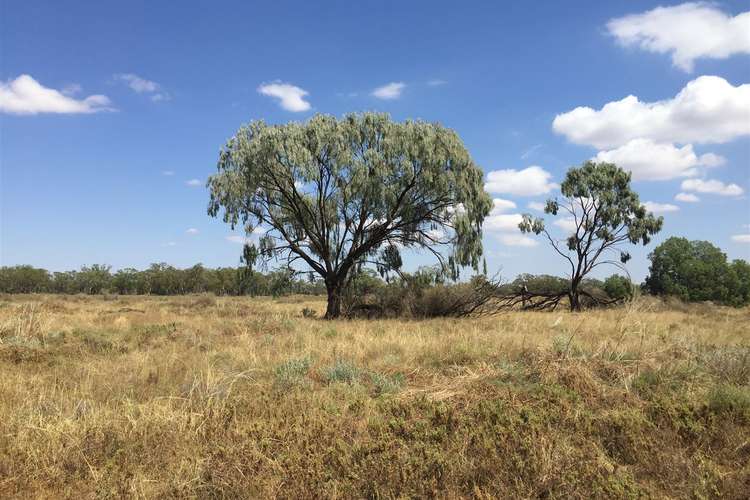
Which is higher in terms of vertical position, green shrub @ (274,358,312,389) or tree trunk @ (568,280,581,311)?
tree trunk @ (568,280,581,311)

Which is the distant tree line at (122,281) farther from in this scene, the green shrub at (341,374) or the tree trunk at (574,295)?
the green shrub at (341,374)

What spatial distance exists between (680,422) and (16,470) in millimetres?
5915

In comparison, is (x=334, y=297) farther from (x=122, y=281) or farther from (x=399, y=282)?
(x=122, y=281)

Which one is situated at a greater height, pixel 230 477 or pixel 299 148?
pixel 299 148

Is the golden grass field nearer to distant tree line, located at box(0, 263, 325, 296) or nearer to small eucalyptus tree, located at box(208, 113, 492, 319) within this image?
small eucalyptus tree, located at box(208, 113, 492, 319)

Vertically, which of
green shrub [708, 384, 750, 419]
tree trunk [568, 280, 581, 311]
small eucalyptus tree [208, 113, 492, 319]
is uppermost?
small eucalyptus tree [208, 113, 492, 319]

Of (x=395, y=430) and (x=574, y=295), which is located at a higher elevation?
(x=574, y=295)

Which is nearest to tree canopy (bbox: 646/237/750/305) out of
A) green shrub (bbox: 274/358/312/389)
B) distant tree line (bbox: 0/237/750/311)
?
distant tree line (bbox: 0/237/750/311)

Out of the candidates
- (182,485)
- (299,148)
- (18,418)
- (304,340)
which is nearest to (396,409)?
(182,485)

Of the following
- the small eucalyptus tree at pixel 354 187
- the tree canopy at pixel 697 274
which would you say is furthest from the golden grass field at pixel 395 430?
the tree canopy at pixel 697 274

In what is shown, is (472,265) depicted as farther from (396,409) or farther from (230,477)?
(230,477)

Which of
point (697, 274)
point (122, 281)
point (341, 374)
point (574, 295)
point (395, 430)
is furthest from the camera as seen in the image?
point (122, 281)

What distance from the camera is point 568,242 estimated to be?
27.8 metres

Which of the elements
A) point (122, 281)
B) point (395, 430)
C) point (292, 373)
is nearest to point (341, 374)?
point (292, 373)
